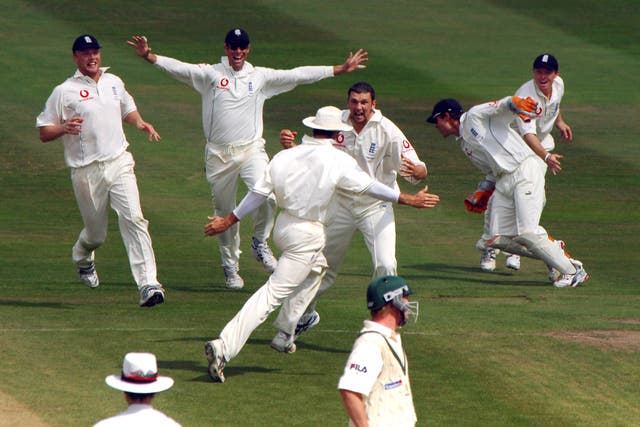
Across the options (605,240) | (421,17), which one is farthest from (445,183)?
(421,17)

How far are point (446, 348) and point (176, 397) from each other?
2.67 metres

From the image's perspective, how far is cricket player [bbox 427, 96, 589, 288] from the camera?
15008 millimetres

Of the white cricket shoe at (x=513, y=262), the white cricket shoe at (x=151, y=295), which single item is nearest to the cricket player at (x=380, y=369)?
the white cricket shoe at (x=151, y=295)

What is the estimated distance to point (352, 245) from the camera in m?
17.2

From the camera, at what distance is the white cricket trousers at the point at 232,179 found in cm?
1468

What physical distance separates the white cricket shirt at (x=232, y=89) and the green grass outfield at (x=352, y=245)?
1.63 metres

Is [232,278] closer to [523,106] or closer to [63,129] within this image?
[63,129]

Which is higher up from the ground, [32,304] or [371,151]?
[371,151]

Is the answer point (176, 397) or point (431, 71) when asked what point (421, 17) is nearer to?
point (431, 71)

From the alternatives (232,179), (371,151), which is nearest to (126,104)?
(232,179)

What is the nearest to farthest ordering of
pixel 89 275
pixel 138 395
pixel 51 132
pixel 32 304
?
pixel 138 395, pixel 51 132, pixel 32 304, pixel 89 275

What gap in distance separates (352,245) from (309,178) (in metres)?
6.32

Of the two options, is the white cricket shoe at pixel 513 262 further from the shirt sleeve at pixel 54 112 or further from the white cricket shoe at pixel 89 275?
the shirt sleeve at pixel 54 112

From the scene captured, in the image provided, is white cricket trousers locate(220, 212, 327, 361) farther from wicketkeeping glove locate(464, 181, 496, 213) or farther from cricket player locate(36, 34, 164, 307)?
wicketkeeping glove locate(464, 181, 496, 213)
